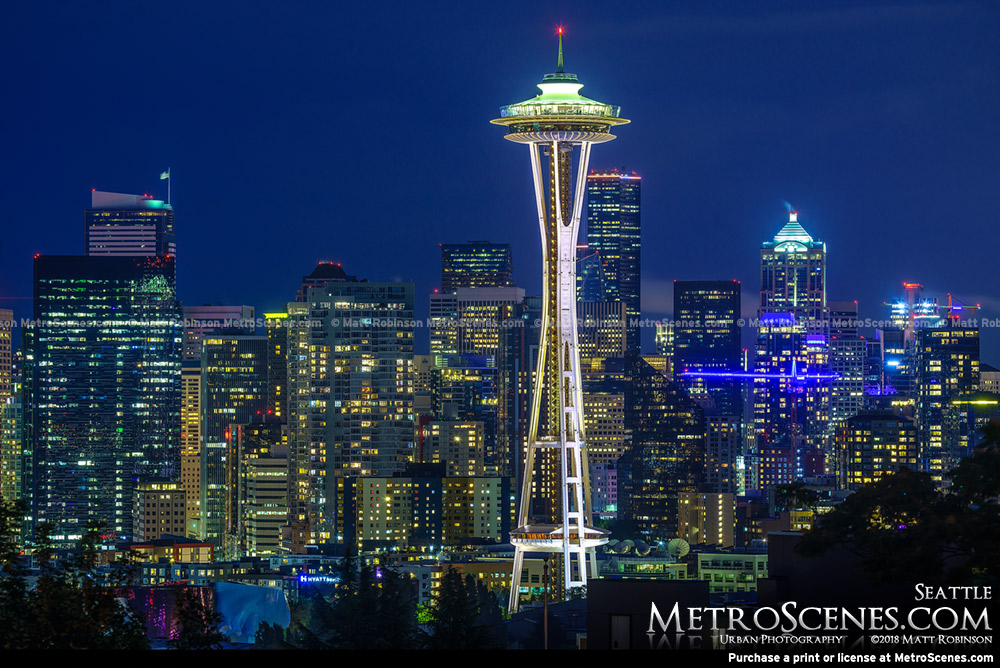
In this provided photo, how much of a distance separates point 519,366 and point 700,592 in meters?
153

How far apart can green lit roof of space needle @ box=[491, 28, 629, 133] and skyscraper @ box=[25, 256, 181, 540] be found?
91837mm

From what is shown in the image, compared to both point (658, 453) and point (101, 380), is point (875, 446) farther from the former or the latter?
point (101, 380)

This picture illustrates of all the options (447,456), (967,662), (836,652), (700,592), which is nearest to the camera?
(967,662)

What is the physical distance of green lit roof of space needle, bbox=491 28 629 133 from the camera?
291 feet

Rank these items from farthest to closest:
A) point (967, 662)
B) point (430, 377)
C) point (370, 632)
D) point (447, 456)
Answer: point (430, 377)
point (447, 456)
point (370, 632)
point (967, 662)

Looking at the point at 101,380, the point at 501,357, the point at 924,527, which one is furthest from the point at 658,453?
the point at 924,527

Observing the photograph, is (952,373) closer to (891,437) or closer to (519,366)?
(891,437)

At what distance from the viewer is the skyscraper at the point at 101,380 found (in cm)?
17625

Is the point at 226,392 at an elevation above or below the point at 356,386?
below

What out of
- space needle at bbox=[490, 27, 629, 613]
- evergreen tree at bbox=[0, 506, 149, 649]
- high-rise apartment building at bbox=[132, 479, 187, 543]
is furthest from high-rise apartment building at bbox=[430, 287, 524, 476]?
evergreen tree at bbox=[0, 506, 149, 649]

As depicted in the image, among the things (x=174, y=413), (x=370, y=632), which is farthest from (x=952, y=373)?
(x=370, y=632)

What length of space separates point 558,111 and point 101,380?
110 meters

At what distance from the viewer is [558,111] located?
8900cm

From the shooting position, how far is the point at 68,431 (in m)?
182
